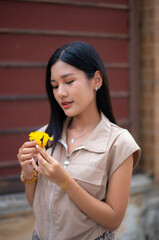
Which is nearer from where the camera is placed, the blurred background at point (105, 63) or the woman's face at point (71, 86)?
the woman's face at point (71, 86)

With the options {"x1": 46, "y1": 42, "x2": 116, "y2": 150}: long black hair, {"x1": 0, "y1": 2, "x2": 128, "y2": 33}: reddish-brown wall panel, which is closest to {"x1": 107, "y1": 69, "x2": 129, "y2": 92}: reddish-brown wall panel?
{"x1": 0, "y1": 2, "x2": 128, "y2": 33}: reddish-brown wall panel

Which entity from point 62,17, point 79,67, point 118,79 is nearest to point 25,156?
point 79,67

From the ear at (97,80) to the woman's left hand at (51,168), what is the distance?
0.50 m

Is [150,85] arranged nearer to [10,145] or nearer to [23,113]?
[23,113]

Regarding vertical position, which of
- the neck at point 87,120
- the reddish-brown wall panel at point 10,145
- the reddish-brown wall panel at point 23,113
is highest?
the neck at point 87,120

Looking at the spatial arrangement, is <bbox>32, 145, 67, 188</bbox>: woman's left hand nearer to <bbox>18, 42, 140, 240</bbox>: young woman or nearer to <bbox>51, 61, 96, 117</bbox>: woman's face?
<bbox>18, 42, 140, 240</bbox>: young woman

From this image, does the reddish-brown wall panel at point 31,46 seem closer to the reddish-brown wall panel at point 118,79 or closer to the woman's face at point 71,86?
the reddish-brown wall panel at point 118,79

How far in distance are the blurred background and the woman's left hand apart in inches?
82.3

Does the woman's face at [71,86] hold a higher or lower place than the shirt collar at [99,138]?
higher

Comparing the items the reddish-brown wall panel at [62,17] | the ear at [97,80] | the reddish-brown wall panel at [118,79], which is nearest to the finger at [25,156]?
the ear at [97,80]

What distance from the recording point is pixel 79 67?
1805mm

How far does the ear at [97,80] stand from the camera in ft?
6.20

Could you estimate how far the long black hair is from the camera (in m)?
1.80

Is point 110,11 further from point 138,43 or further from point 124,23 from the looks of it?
point 138,43
